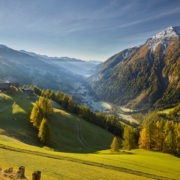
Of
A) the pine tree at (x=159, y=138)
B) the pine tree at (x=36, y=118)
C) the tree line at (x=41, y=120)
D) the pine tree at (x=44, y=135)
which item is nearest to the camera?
the pine tree at (x=44, y=135)

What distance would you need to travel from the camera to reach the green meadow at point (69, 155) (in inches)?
1268

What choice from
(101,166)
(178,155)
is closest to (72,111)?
(178,155)

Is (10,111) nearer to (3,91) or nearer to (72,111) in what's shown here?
(3,91)

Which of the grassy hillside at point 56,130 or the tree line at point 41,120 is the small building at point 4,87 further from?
the tree line at point 41,120

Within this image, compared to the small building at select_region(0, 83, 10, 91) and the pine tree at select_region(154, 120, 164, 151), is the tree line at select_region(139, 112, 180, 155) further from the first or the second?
the small building at select_region(0, 83, 10, 91)

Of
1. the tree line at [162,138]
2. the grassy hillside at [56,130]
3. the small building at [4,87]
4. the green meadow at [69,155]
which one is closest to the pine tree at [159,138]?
the tree line at [162,138]

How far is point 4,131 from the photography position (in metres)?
68.2

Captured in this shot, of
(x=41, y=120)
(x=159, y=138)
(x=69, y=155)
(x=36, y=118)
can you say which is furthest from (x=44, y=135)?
(x=159, y=138)

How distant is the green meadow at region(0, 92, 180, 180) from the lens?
32219mm

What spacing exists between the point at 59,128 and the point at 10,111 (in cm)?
2582

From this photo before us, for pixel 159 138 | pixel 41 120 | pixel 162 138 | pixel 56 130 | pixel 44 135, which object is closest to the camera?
pixel 44 135

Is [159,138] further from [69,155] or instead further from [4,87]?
[4,87]

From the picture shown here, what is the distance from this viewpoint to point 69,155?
156ft

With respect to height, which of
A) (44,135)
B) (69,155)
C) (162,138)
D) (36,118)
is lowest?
(44,135)
